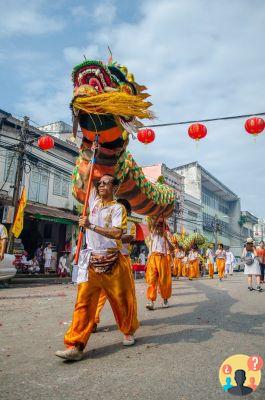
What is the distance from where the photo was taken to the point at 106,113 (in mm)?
4195

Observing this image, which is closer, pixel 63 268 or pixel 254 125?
pixel 254 125

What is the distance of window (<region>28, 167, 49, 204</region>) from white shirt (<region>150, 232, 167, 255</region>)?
1421 cm

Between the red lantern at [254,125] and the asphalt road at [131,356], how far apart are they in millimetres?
4758

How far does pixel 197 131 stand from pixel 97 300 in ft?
21.0

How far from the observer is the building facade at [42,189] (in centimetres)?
1831

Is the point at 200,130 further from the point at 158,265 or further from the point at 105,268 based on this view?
the point at 105,268

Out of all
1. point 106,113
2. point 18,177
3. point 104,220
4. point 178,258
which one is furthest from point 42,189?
point 104,220

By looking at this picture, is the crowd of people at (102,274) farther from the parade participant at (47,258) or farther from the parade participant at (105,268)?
the parade participant at (47,258)

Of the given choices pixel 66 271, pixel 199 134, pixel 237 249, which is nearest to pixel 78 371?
pixel 199 134

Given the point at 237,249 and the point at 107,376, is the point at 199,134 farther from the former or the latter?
the point at 237,249

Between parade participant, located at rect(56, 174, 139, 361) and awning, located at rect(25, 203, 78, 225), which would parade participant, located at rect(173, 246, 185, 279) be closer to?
awning, located at rect(25, 203, 78, 225)

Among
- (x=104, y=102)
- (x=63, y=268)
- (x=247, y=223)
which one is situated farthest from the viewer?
(x=247, y=223)

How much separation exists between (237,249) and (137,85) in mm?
53798

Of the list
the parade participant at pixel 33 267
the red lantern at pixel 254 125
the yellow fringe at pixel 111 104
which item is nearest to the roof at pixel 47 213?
the parade participant at pixel 33 267
